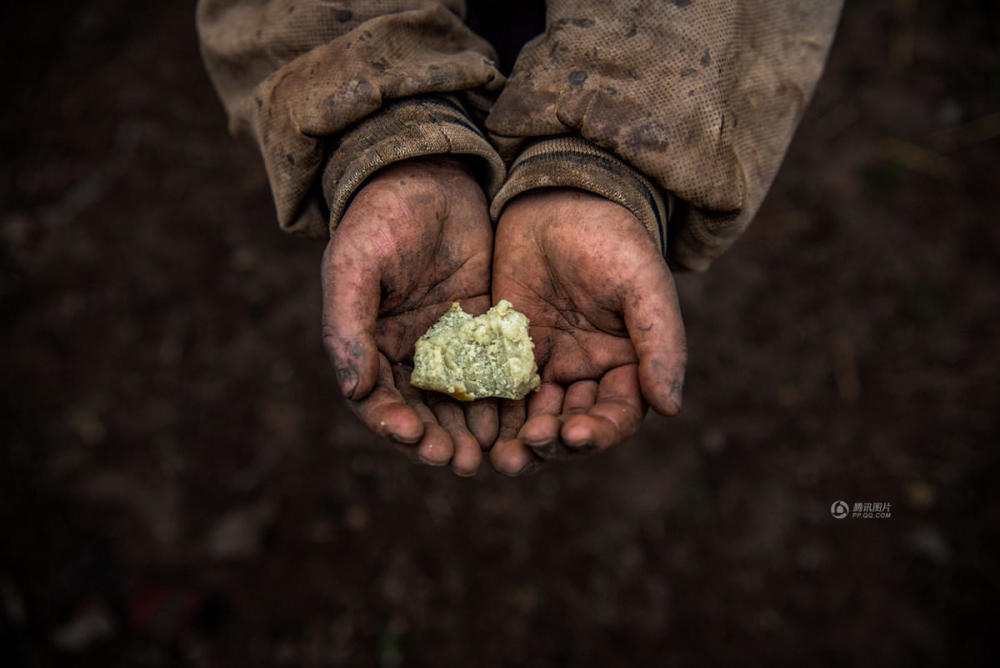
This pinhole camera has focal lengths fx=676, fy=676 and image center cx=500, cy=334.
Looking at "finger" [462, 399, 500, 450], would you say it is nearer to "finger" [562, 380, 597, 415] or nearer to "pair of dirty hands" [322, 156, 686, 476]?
"pair of dirty hands" [322, 156, 686, 476]

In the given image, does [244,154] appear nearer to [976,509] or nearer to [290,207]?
[290,207]

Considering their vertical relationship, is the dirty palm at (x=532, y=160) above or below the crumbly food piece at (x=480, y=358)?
above

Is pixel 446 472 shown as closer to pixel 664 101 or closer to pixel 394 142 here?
pixel 394 142

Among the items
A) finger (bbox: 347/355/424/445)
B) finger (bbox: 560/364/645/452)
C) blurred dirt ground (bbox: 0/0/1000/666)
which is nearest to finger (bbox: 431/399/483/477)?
finger (bbox: 347/355/424/445)

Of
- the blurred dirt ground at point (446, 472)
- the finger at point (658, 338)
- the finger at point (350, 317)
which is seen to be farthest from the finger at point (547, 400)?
the blurred dirt ground at point (446, 472)

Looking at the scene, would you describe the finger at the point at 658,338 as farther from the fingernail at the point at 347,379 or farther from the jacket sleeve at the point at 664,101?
the fingernail at the point at 347,379

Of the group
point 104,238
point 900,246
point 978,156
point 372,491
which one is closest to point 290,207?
point 372,491
